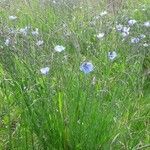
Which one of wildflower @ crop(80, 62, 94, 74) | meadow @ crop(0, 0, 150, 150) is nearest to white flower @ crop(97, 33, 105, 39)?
meadow @ crop(0, 0, 150, 150)

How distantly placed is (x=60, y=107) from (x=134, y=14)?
2.52 m

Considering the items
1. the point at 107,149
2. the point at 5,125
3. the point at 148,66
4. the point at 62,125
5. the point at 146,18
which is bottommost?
the point at 107,149

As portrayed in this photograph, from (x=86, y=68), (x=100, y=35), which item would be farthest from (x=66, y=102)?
(x=100, y=35)

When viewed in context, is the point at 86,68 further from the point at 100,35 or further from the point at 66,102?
the point at 100,35

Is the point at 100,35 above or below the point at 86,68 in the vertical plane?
above

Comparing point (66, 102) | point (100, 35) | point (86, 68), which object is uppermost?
point (100, 35)

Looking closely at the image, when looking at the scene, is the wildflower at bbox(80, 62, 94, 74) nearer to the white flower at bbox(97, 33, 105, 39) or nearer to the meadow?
the meadow

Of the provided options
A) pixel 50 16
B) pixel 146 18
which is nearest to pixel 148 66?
pixel 146 18

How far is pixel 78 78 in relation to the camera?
2.16 meters

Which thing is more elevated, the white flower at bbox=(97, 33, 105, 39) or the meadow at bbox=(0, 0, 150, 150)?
the white flower at bbox=(97, 33, 105, 39)

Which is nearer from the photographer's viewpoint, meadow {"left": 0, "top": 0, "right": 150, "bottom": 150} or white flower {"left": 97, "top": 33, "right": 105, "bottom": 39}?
meadow {"left": 0, "top": 0, "right": 150, "bottom": 150}

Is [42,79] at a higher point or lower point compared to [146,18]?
lower

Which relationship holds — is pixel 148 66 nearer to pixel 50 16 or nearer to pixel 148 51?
pixel 148 51

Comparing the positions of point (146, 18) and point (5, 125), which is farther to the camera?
point (146, 18)
